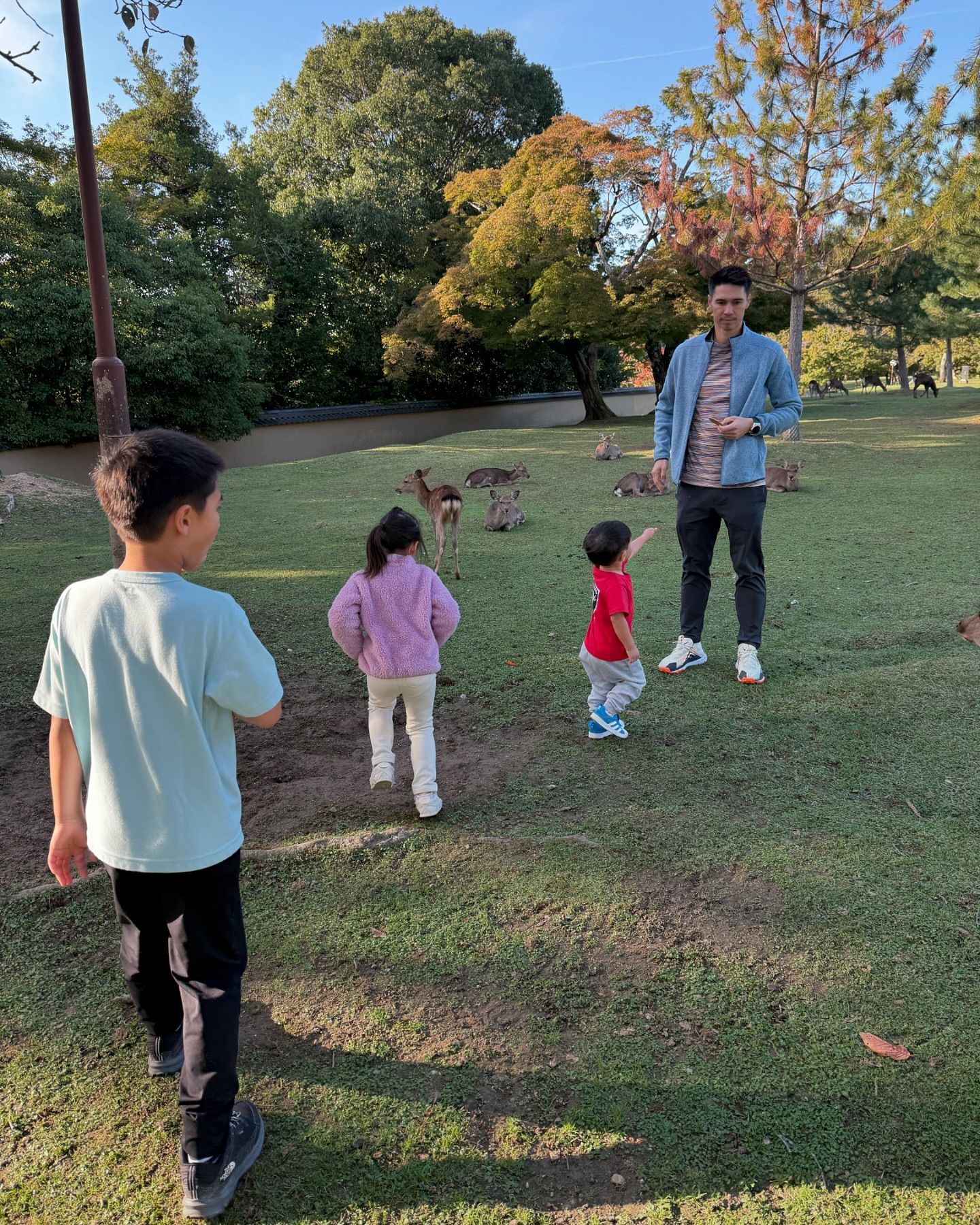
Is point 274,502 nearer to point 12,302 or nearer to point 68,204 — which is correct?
point 12,302

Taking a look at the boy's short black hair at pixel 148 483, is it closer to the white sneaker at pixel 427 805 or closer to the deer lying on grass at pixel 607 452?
the white sneaker at pixel 427 805

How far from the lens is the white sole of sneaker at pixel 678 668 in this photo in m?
4.43

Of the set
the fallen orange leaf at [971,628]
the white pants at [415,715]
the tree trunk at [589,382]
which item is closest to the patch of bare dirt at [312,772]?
the white pants at [415,715]

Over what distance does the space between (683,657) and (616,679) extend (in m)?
0.90

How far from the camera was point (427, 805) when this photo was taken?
301 centimetres

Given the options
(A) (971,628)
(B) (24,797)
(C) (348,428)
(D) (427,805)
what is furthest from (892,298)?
(B) (24,797)

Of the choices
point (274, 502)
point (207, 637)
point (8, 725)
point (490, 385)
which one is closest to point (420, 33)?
point (490, 385)

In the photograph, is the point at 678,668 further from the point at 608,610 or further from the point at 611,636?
the point at 608,610

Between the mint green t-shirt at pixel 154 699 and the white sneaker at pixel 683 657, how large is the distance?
312 cm

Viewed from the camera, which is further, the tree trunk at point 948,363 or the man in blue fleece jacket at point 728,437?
the tree trunk at point 948,363

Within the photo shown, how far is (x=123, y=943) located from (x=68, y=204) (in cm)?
1816

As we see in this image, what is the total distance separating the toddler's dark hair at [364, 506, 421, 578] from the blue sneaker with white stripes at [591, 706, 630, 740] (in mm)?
1277

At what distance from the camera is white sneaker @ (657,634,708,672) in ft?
14.6

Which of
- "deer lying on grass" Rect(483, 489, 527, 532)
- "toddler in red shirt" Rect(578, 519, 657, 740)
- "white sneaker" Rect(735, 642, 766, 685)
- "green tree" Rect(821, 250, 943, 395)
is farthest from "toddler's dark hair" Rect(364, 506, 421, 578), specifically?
"green tree" Rect(821, 250, 943, 395)
